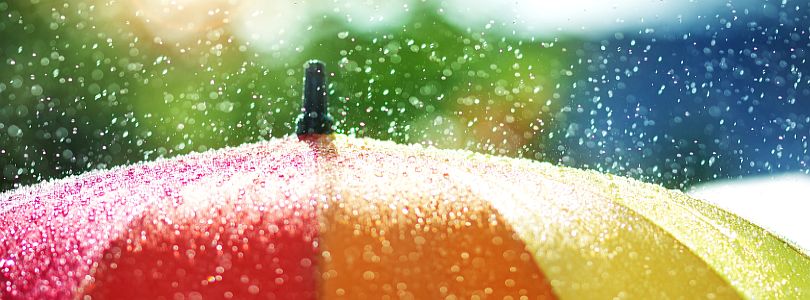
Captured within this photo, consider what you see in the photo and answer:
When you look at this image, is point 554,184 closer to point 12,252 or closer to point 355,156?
point 355,156

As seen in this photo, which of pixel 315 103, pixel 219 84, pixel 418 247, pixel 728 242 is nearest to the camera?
pixel 418 247

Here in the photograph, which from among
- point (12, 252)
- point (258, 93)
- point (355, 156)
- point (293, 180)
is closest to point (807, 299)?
point (355, 156)

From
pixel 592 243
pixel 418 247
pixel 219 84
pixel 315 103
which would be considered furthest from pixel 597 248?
pixel 219 84

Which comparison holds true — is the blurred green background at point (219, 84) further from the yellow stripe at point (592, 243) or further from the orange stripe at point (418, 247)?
the orange stripe at point (418, 247)

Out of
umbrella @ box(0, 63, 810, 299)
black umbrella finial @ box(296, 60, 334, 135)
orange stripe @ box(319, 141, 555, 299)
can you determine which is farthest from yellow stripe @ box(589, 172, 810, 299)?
black umbrella finial @ box(296, 60, 334, 135)

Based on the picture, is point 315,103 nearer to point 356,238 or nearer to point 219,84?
point 356,238

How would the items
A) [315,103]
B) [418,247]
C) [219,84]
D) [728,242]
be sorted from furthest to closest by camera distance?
1. [219,84]
2. [315,103]
3. [728,242]
4. [418,247]
